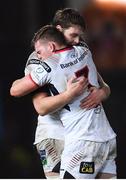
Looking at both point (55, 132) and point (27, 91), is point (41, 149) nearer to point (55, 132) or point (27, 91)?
point (55, 132)

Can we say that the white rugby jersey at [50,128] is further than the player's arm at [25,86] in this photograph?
Yes

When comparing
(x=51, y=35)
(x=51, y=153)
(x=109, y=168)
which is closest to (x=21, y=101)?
(x=51, y=153)

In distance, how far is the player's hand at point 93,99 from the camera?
10.3 ft

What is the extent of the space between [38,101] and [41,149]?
0.98 ft

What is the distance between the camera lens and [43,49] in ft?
10.2

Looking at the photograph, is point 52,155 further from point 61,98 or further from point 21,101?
point 21,101

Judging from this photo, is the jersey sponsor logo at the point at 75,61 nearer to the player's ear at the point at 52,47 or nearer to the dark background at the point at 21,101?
the player's ear at the point at 52,47

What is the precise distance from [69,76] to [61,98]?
0.11m

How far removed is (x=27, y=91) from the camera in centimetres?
309

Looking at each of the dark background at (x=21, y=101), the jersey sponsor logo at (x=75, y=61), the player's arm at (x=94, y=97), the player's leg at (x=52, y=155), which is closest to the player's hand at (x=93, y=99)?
the player's arm at (x=94, y=97)

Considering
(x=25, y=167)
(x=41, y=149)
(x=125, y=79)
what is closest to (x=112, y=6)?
(x=125, y=79)

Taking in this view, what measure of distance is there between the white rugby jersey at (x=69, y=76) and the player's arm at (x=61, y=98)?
43mm

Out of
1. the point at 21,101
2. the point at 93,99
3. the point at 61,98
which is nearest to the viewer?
the point at 61,98

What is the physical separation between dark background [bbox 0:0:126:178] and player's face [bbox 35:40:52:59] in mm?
2232
